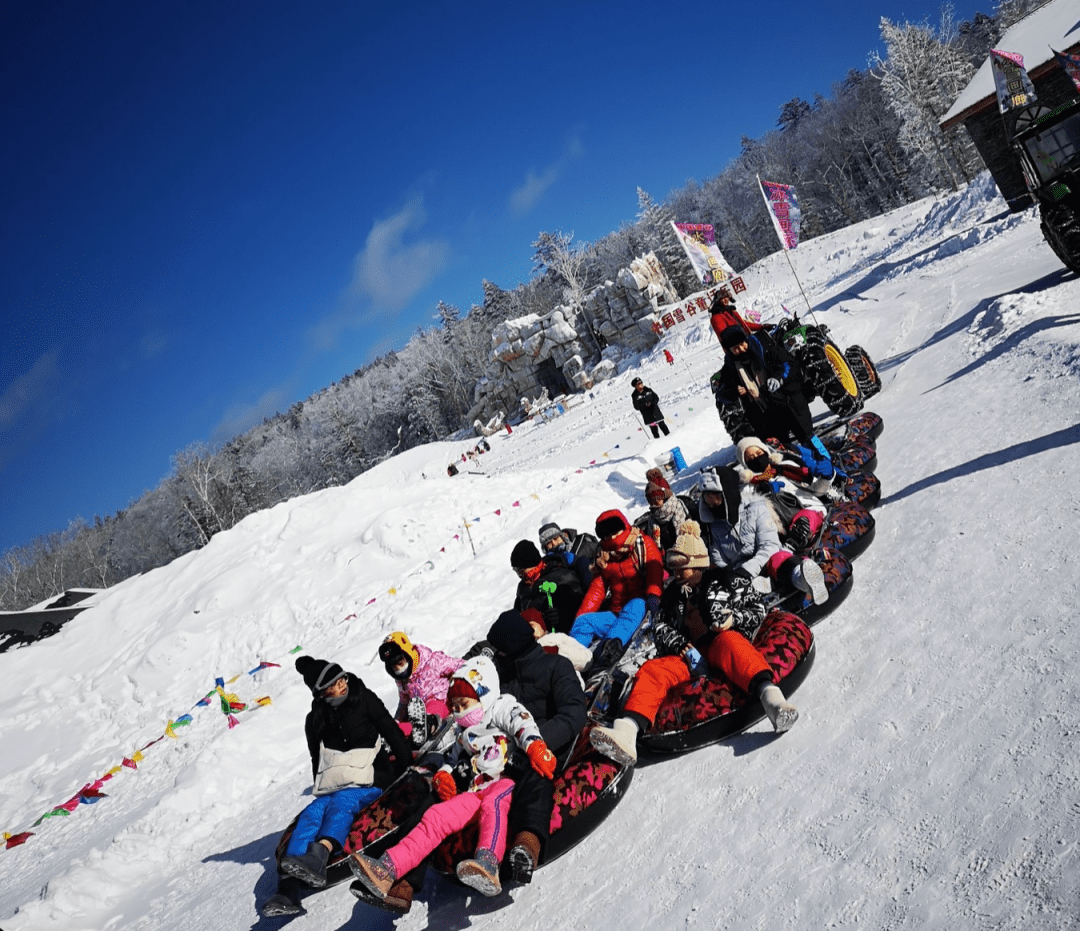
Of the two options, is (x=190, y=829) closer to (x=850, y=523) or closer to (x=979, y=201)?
(x=850, y=523)

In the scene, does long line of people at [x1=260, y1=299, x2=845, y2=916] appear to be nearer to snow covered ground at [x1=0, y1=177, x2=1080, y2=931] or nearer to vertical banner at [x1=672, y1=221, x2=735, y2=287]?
snow covered ground at [x1=0, y1=177, x2=1080, y2=931]

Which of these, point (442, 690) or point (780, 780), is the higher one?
point (442, 690)

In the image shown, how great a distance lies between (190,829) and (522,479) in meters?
10.5

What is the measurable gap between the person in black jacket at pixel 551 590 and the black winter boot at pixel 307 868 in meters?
3.03

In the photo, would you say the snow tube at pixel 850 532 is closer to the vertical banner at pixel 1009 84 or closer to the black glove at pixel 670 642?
the black glove at pixel 670 642

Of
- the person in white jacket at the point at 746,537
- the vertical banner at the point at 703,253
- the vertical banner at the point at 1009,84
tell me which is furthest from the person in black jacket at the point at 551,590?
the vertical banner at the point at 1009,84

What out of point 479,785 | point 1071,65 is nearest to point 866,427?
point 479,785

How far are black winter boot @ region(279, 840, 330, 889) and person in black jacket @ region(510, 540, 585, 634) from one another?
119 inches

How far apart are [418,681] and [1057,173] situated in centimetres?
1214

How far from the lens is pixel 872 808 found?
302 cm

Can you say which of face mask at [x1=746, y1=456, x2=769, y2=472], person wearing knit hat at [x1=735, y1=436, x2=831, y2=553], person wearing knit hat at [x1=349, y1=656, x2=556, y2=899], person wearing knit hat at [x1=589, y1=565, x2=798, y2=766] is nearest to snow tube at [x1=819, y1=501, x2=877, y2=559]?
person wearing knit hat at [x1=735, y1=436, x2=831, y2=553]

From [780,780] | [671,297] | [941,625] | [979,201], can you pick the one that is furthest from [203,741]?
[671,297]

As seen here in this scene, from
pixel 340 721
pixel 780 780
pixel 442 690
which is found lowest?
pixel 780 780

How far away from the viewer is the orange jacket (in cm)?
652
